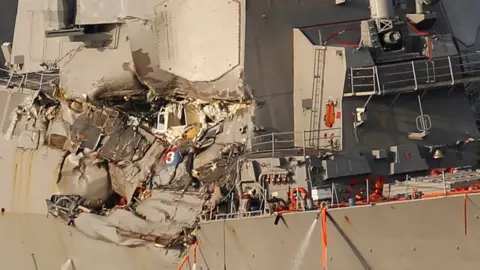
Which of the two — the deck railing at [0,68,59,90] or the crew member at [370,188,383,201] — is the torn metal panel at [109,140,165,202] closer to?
the deck railing at [0,68,59,90]

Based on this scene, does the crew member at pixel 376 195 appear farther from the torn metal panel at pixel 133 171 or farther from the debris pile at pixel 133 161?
the torn metal panel at pixel 133 171

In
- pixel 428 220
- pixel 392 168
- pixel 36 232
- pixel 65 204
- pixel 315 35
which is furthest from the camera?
pixel 36 232

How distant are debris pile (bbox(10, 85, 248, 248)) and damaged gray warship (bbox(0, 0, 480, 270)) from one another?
3cm

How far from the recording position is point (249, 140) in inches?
591

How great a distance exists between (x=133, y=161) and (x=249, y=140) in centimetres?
311

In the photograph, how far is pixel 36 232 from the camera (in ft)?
59.3

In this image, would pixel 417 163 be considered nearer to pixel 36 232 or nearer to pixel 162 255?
pixel 162 255

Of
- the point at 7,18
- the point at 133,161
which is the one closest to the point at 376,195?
the point at 133,161

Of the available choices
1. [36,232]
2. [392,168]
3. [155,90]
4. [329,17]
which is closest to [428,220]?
[392,168]

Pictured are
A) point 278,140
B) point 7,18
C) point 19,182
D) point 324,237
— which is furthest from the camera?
point 7,18

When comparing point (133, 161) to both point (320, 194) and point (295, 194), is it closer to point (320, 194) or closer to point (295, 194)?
point (295, 194)

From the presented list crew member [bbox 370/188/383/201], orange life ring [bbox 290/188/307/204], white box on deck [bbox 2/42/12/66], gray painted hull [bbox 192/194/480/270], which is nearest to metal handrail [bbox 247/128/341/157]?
orange life ring [bbox 290/188/307/204]

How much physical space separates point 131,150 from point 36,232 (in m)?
2.74

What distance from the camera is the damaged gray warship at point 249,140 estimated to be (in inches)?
503
